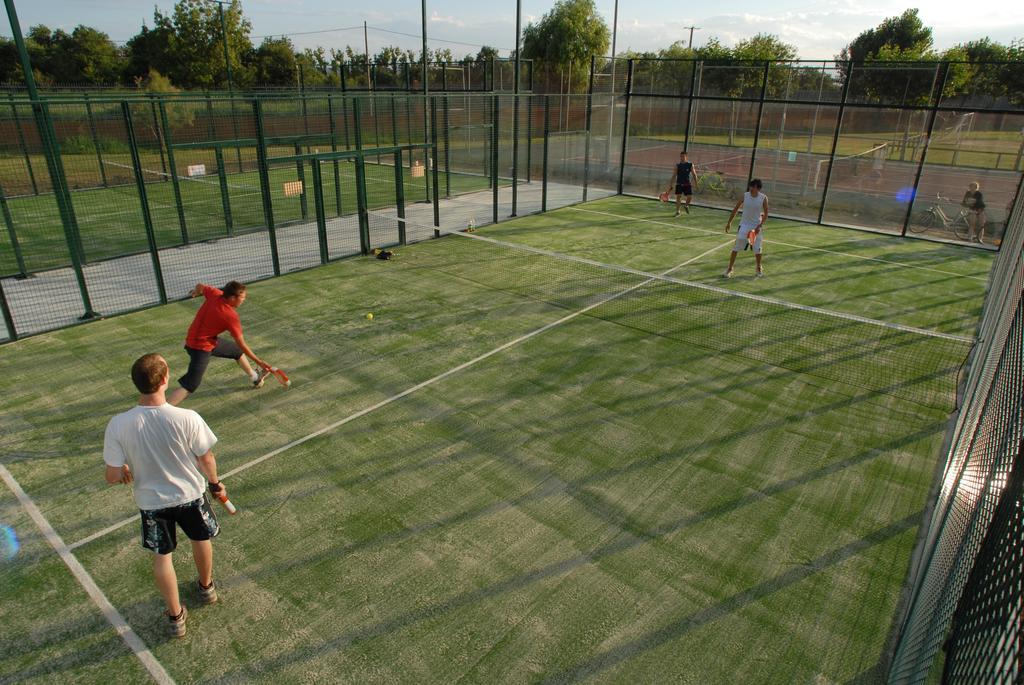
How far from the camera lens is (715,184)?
20156 millimetres

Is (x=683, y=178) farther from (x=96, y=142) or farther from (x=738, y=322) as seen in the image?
(x=96, y=142)

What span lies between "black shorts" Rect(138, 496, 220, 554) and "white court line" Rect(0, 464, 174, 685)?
807mm

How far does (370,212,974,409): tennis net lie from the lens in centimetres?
860

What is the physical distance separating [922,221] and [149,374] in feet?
60.7

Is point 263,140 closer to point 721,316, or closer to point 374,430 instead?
point 374,430

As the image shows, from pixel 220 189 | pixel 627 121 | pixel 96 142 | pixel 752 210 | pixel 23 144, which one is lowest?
pixel 220 189

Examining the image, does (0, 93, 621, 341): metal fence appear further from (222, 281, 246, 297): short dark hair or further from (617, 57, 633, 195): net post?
(222, 281, 246, 297): short dark hair

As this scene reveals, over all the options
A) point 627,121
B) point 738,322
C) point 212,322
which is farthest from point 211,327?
point 627,121

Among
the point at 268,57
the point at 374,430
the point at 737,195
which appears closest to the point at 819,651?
the point at 374,430

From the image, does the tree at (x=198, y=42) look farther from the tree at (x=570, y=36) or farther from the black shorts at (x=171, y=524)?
the black shorts at (x=171, y=524)

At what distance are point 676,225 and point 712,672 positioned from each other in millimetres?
13965

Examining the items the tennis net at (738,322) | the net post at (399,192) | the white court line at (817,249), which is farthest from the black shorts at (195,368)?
the white court line at (817,249)

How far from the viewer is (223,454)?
256 inches

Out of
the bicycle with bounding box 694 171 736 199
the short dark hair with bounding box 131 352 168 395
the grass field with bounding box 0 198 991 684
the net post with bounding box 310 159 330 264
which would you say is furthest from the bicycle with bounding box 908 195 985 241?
the short dark hair with bounding box 131 352 168 395
